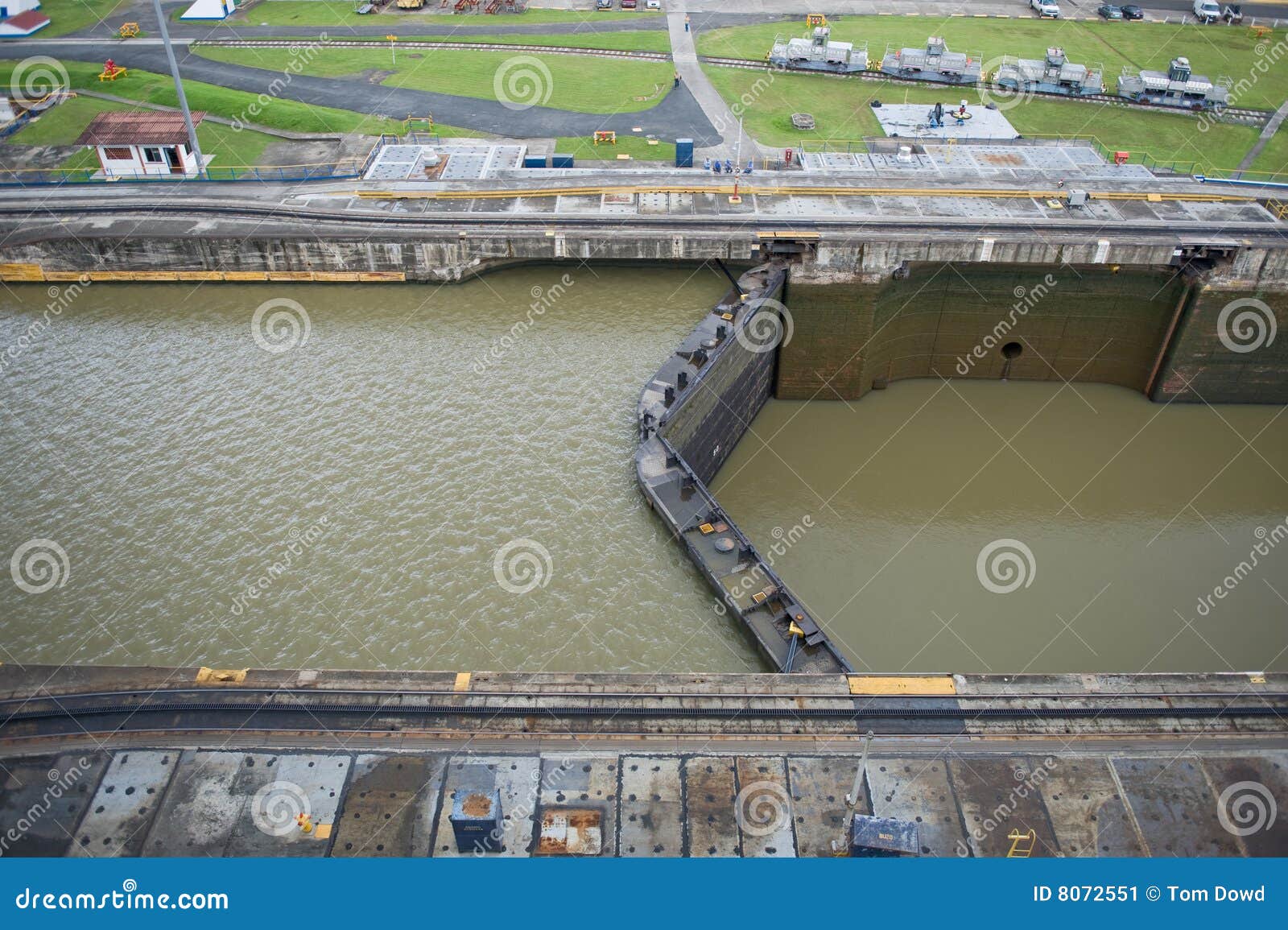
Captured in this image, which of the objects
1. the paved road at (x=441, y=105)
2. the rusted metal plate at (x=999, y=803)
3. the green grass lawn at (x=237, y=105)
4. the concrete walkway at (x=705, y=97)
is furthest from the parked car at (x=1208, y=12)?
the rusted metal plate at (x=999, y=803)

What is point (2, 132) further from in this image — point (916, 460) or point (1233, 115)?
point (1233, 115)

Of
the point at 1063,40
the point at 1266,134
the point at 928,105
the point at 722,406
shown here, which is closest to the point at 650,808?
the point at 722,406

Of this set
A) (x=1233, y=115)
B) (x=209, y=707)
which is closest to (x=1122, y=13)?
(x=1233, y=115)

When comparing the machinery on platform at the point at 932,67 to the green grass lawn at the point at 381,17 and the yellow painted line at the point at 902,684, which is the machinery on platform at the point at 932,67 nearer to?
the green grass lawn at the point at 381,17

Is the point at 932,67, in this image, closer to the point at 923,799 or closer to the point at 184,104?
the point at 184,104

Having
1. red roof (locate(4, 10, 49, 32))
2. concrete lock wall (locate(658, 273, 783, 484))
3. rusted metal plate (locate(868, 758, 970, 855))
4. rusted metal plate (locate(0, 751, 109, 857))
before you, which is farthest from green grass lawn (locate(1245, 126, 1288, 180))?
red roof (locate(4, 10, 49, 32))
